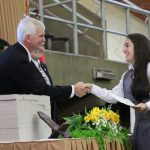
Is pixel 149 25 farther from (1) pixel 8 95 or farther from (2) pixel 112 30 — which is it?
(1) pixel 8 95

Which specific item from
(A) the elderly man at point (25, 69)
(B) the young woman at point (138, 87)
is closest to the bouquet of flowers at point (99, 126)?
(B) the young woman at point (138, 87)

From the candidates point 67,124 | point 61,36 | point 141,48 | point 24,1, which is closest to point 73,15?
point 61,36

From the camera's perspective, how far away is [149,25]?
1174 cm

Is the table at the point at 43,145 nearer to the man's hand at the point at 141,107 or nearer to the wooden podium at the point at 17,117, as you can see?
the wooden podium at the point at 17,117

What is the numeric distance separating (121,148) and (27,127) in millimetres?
827

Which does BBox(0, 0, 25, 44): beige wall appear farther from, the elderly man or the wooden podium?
the wooden podium

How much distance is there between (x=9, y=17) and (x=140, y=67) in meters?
2.86

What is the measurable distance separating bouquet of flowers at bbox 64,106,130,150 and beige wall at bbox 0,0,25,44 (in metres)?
2.78

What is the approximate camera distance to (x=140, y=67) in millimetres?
4699

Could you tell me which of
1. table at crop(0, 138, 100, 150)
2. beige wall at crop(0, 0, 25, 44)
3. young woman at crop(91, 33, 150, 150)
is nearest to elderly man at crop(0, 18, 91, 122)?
young woman at crop(91, 33, 150, 150)

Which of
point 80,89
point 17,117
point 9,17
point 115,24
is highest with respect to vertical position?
point 115,24

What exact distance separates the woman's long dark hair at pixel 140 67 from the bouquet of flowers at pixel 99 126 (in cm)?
26

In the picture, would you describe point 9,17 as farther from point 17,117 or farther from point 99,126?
point 17,117

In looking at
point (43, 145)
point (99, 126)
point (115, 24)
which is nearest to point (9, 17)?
point (99, 126)
